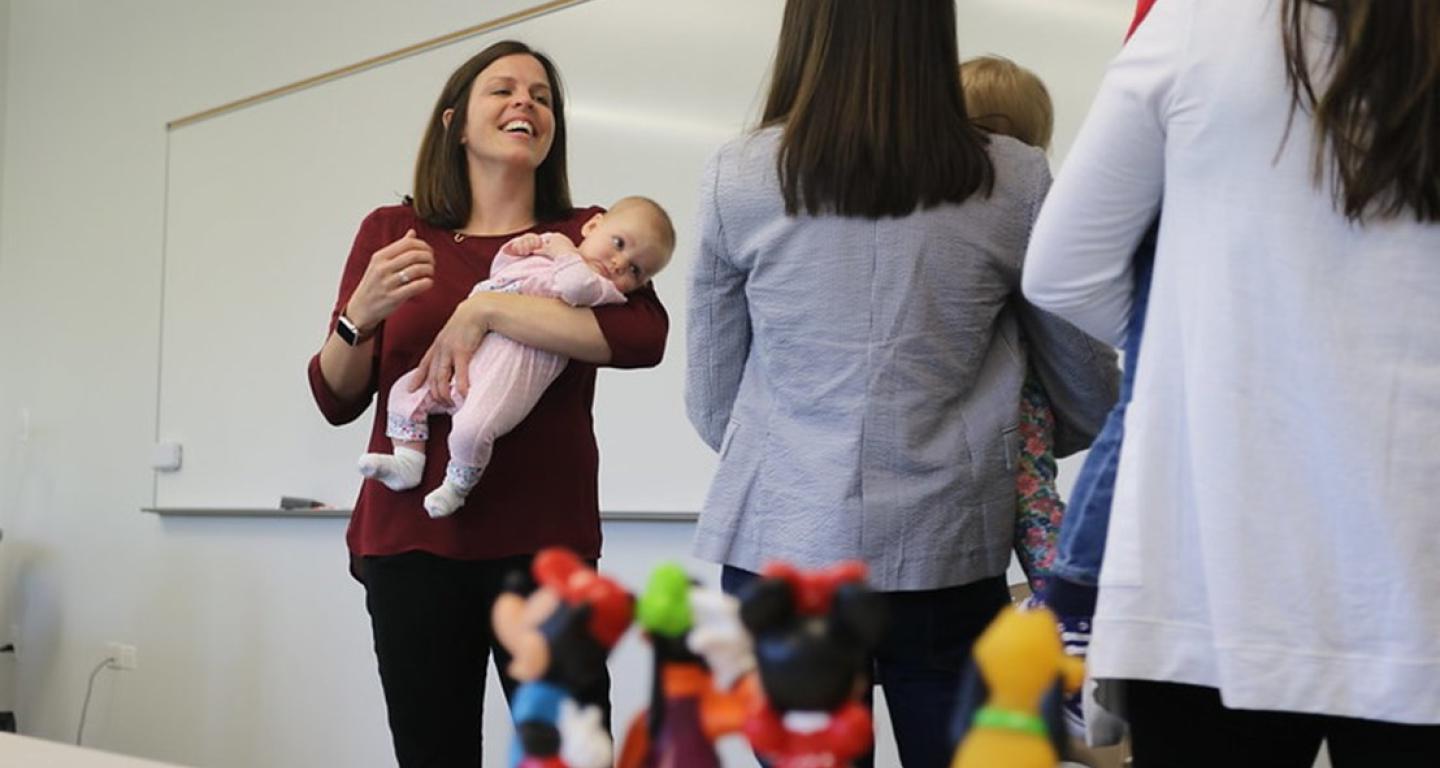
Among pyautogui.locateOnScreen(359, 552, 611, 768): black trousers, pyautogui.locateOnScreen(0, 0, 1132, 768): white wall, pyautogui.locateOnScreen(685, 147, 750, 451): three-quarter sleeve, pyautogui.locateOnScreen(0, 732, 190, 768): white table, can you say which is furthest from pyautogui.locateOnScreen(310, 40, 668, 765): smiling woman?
pyautogui.locateOnScreen(0, 0, 1132, 768): white wall

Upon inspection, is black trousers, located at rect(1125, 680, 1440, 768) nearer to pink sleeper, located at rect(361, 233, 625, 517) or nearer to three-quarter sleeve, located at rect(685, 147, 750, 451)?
three-quarter sleeve, located at rect(685, 147, 750, 451)

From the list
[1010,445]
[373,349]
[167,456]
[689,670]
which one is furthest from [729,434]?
[167,456]

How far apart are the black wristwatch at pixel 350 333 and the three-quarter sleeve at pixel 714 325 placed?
19.6 inches

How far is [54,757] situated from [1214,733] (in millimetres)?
847

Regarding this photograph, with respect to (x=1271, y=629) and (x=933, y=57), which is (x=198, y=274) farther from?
(x=1271, y=629)

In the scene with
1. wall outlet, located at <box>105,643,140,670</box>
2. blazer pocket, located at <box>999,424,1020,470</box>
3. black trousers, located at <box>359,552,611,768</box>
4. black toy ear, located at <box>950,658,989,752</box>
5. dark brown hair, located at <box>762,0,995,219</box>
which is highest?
dark brown hair, located at <box>762,0,995,219</box>

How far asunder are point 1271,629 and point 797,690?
0.58 metres

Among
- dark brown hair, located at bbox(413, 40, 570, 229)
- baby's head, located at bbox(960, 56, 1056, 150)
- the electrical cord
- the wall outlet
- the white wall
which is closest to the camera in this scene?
baby's head, located at bbox(960, 56, 1056, 150)

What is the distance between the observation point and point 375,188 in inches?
151

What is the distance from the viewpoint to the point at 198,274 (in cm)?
432

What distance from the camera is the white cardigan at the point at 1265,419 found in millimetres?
942

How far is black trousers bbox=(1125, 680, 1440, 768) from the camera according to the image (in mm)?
1015

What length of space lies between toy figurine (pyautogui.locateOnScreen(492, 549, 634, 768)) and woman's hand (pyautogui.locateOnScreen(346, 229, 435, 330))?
3.98ft

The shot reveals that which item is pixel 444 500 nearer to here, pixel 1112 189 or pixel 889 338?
pixel 889 338
